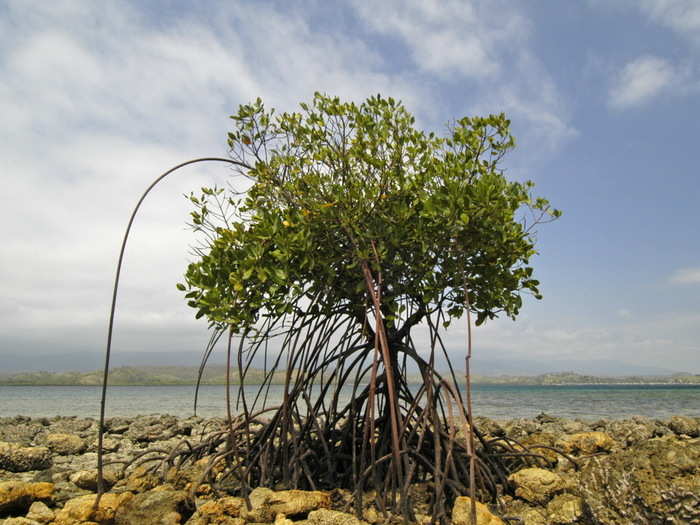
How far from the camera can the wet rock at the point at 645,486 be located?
4.38 meters

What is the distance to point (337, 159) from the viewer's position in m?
6.24

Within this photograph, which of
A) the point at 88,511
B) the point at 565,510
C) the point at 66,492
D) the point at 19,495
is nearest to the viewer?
the point at 565,510

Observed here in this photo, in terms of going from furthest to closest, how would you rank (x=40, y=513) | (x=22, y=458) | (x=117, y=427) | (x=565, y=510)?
(x=117, y=427) → (x=22, y=458) → (x=40, y=513) → (x=565, y=510)

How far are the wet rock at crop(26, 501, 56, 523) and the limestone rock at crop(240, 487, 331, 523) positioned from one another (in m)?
1.99

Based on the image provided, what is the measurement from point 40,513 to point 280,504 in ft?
8.27

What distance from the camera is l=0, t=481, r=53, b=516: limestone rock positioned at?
17.9ft

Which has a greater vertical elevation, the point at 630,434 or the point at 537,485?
the point at 630,434

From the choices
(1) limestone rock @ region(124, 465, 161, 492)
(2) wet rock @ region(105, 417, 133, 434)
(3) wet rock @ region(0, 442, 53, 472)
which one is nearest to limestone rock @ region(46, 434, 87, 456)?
(3) wet rock @ region(0, 442, 53, 472)

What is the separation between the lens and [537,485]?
5781 mm

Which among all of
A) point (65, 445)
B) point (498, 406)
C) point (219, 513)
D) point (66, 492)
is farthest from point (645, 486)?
point (498, 406)

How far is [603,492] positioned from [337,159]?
443 centimetres

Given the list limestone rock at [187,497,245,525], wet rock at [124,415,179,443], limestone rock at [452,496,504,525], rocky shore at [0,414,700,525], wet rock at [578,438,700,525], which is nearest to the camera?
wet rock at [578,438,700,525]

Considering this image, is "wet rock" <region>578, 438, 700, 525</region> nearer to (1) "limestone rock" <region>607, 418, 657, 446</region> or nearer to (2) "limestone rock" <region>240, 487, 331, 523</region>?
(2) "limestone rock" <region>240, 487, 331, 523</region>

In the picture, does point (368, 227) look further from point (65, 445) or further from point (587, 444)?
point (65, 445)
